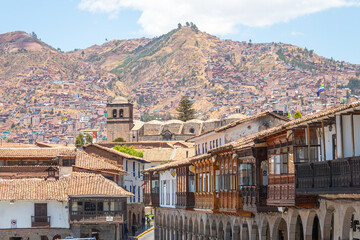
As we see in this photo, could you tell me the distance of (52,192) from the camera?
68312 mm

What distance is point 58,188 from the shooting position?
6888 cm

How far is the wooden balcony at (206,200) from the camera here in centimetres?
5081

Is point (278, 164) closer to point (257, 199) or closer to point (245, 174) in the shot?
point (257, 199)

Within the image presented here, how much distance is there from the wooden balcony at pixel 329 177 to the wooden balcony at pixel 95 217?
3816 cm

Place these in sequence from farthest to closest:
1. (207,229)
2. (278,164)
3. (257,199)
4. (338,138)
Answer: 1. (207,229)
2. (257,199)
3. (278,164)
4. (338,138)

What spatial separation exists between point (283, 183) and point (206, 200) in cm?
1920

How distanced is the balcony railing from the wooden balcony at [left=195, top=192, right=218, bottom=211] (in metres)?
16.0

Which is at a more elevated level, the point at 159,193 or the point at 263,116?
the point at 263,116

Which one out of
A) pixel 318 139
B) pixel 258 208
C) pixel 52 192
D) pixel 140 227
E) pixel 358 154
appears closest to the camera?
pixel 358 154

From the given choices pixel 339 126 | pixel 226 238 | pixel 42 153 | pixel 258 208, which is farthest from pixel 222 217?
pixel 42 153

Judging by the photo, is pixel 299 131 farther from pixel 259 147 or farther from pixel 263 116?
pixel 263 116

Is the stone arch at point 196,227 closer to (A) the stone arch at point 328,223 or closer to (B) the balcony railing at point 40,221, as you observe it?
(B) the balcony railing at point 40,221

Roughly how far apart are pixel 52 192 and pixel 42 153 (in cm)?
944

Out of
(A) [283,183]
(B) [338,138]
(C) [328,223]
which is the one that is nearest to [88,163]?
(A) [283,183]
